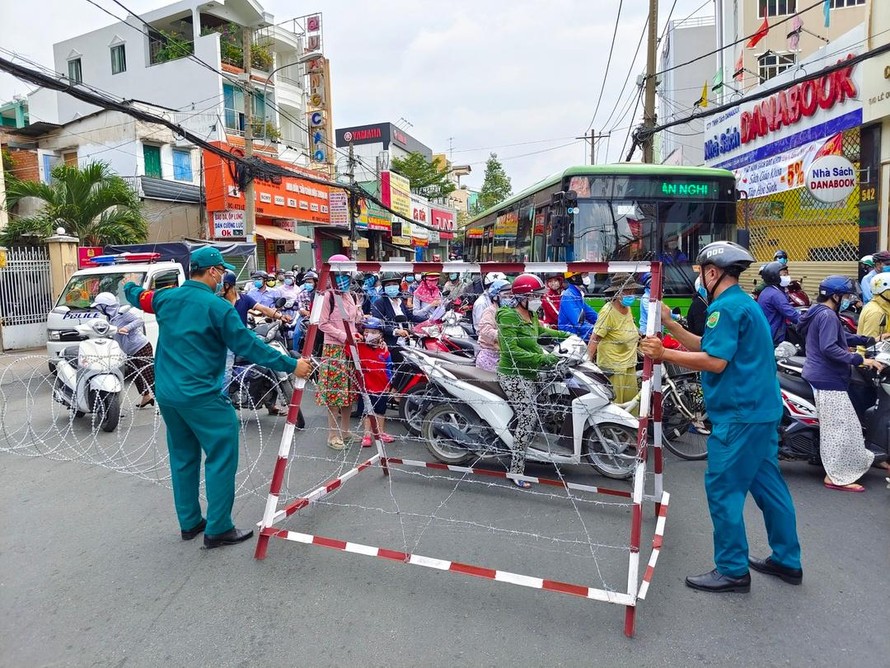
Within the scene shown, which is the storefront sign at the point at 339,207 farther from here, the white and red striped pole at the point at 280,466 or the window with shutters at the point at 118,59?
the white and red striped pole at the point at 280,466

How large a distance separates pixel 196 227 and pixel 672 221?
17.6 meters

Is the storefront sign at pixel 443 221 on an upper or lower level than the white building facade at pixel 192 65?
lower

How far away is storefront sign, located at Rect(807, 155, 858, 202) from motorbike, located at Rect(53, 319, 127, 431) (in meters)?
12.0

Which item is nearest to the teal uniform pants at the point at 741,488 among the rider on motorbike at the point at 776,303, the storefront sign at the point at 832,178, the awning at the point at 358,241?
the rider on motorbike at the point at 776,303

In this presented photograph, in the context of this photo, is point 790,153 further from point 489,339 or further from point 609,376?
point 489,339

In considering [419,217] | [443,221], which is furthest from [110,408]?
[443,221]

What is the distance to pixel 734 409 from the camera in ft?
10.5

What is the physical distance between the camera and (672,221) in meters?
8.84

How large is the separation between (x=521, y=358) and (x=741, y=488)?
1869mm

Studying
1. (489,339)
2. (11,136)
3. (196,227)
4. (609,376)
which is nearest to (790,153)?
(609,376)

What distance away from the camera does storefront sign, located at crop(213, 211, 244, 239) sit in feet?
65.8

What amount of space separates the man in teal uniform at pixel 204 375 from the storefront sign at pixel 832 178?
1144 centimetres

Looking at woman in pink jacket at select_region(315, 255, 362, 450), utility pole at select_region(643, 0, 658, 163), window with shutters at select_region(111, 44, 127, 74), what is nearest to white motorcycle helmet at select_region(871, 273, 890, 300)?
woman in pink jacket at select_region(315, 255, 362, 450)

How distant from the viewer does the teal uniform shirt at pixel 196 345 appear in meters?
3.73
